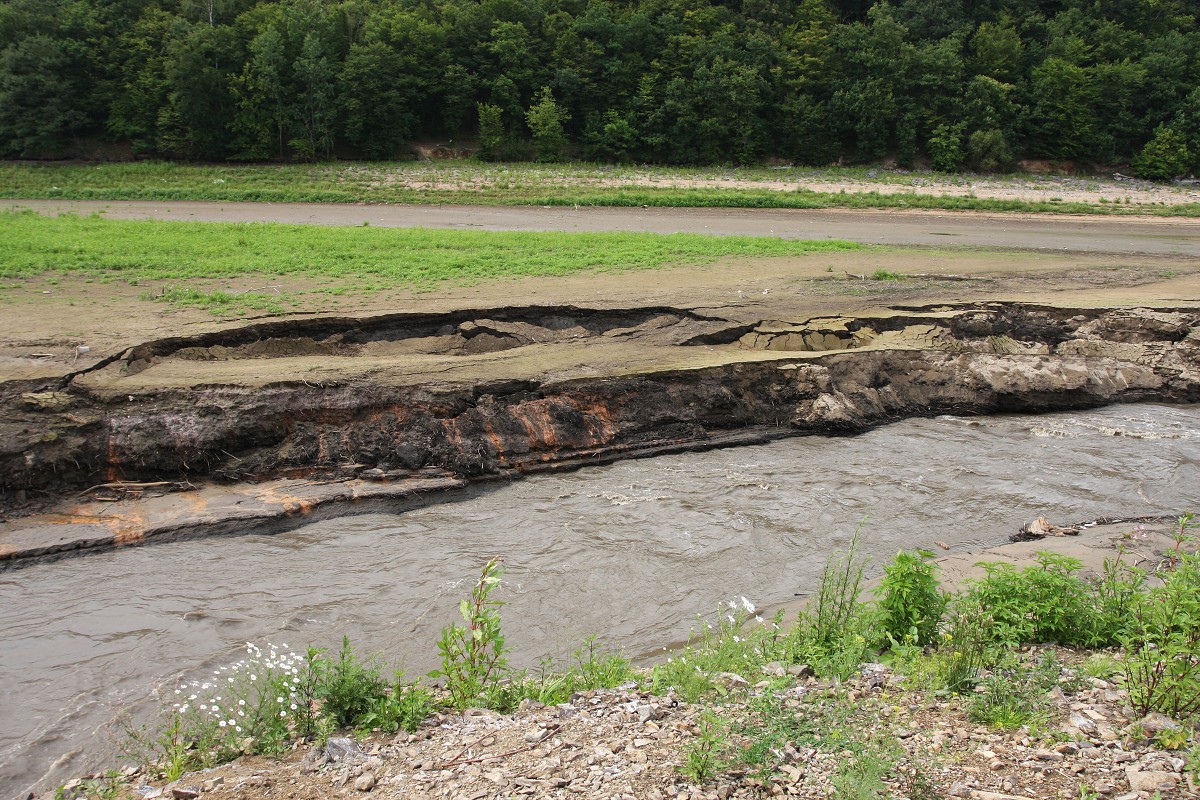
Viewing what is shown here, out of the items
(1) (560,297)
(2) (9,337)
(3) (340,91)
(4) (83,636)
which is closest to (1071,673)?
(4) (83,636)

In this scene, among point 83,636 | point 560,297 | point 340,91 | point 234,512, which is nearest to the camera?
point 83,636

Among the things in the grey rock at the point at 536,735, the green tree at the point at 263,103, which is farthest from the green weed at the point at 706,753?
the green tree at the point at 263,103

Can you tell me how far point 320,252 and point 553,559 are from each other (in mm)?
8908

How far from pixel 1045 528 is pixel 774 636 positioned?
403 cm

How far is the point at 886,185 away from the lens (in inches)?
1145

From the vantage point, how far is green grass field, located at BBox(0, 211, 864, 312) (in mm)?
12547

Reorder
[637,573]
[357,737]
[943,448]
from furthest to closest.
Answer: [943,448], [637,573], [357,737]

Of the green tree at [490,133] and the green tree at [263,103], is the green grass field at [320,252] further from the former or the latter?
the green tree at [490,133]

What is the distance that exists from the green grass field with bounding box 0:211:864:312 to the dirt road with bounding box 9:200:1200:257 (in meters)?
2.51

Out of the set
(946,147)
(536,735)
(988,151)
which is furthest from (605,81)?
(536,735)

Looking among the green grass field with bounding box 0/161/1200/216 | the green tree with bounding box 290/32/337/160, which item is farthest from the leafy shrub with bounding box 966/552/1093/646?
the green tree with bounding box 290/32/337/160

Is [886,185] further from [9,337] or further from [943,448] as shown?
[9,337]

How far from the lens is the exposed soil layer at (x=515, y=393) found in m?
8.25

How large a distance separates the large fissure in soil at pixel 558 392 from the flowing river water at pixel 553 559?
54 centimetres
